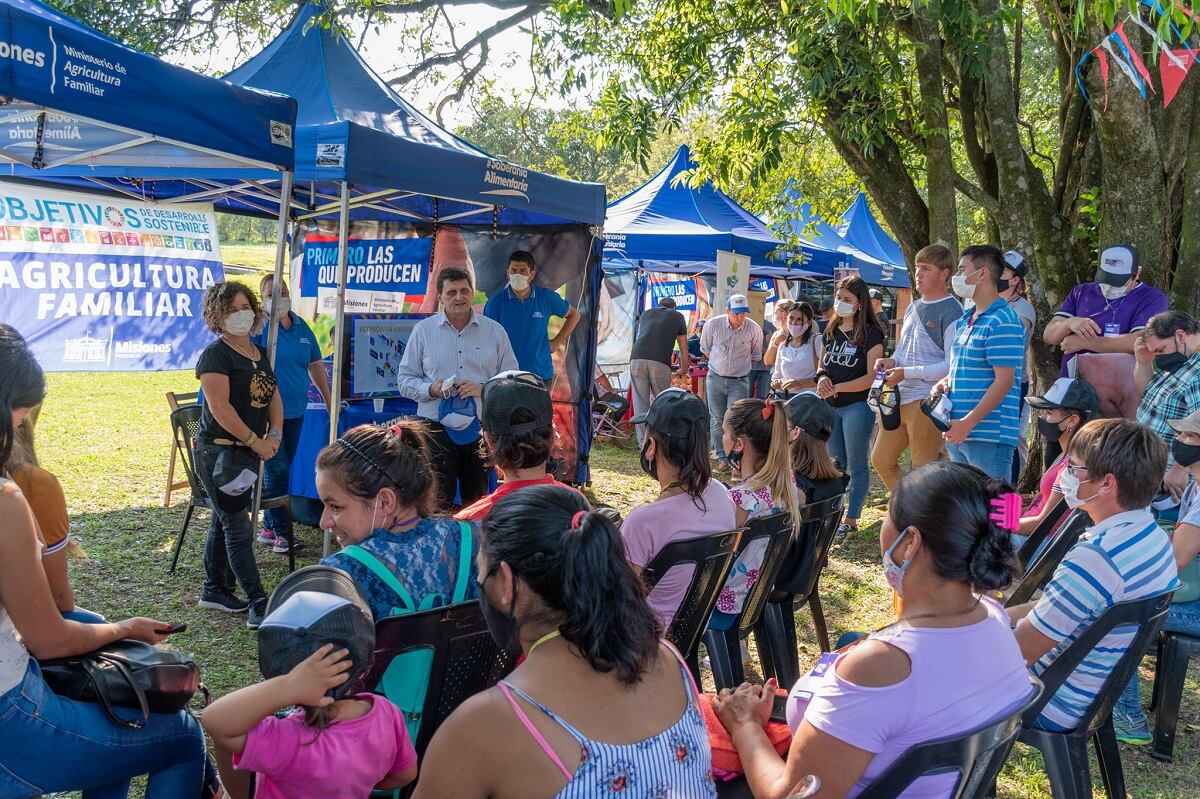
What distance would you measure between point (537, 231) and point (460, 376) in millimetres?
2540

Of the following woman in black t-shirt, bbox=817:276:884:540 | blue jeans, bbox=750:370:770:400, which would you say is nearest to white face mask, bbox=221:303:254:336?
woman in black t-shirt, bbox=817:276:884:540

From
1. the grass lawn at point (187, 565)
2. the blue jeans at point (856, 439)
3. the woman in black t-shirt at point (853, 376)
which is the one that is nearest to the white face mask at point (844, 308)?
the woman in black t-shirt at point (853, 376)

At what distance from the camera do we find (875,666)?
1645 millimetres

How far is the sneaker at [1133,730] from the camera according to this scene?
3527 millimetres

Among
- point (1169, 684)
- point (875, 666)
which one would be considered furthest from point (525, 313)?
point (875, 666)

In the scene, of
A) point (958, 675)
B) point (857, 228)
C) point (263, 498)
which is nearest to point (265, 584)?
point (263, 498)

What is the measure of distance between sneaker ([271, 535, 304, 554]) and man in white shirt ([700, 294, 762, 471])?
15.4ft

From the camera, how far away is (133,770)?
6.77 ft

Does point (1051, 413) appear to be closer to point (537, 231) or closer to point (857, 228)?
point (537, 231)

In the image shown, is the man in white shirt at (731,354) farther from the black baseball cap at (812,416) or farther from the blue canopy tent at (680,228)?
the black baseball cap at (812,416)

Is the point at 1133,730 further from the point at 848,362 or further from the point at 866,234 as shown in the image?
the point at 866,234

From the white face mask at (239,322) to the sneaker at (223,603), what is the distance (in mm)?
1359

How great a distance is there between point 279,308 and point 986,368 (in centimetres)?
390

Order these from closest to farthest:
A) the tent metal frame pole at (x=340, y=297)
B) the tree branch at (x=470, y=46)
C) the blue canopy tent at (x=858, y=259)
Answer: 1. the tent metal frame pole at (x=340, y=297)
2. the tree branch at (x=470, y=46)
3. the blue canopy tent at (x=858, y=259)
